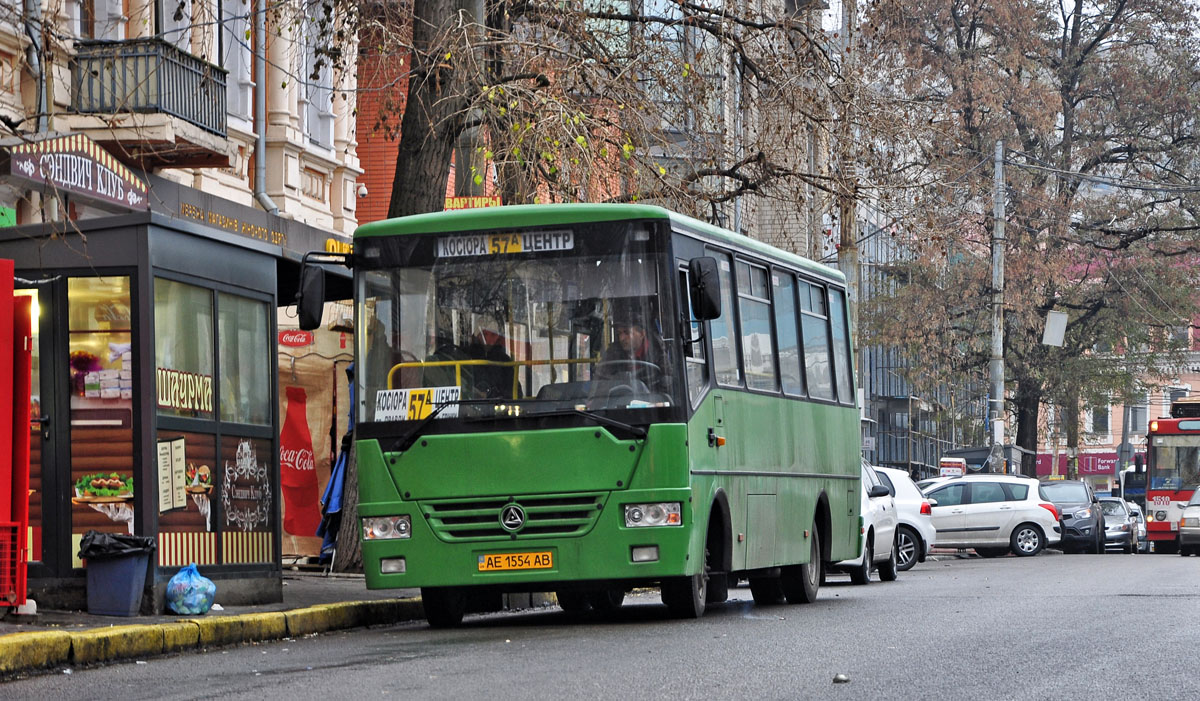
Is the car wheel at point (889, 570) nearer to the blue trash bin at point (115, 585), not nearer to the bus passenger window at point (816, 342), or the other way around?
the bus passenger window at point (816, 342)

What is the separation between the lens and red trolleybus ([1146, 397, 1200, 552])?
40.4 meters

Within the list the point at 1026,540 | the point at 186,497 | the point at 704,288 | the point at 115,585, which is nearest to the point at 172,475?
the point at 186,497

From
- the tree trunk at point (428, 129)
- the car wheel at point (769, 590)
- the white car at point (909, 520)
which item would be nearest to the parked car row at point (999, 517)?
the white car at point (909, 520)

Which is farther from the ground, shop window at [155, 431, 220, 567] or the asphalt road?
shop window at [155, 431, 220, 567]

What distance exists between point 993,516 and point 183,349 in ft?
83.7

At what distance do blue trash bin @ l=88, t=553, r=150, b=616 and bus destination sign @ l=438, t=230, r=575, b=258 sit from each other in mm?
3021

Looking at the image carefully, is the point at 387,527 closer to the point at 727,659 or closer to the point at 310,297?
the point at 310,297

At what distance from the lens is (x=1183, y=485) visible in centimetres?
4069

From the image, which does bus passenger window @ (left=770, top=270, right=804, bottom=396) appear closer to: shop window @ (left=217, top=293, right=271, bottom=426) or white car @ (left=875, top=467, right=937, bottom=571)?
shop window @ (left=217, top=293, right=271, bottom=426)

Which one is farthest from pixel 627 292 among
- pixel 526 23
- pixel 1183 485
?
pixel 1183 485

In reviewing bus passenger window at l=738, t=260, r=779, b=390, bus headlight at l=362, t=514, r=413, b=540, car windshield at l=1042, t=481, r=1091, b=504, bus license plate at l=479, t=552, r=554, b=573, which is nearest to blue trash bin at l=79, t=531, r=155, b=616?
bus headlight at l=362, t=514, r=413, b=540

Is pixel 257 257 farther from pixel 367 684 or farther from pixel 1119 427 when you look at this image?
pixel 1119 427

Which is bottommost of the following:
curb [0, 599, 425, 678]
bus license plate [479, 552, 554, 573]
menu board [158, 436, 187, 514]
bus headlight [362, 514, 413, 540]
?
curb [0, 599, 425, 678]

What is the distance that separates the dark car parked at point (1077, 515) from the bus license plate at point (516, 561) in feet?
90.7
